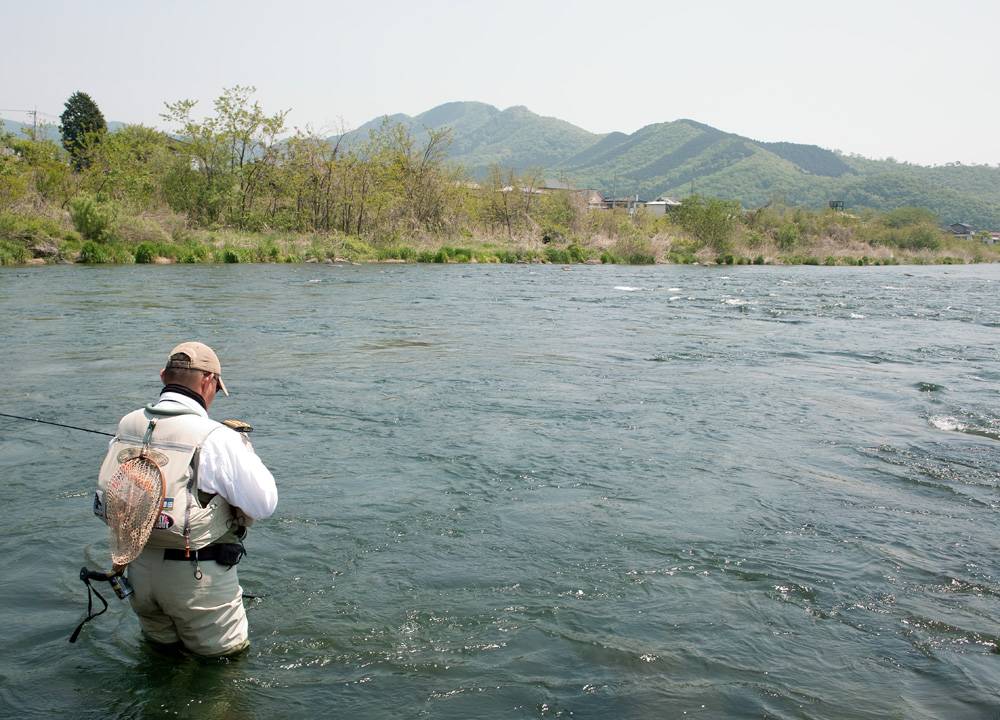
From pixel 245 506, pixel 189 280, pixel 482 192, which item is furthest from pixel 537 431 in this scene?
pixel 482 192

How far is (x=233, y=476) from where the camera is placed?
332cm

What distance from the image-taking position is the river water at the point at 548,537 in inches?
151

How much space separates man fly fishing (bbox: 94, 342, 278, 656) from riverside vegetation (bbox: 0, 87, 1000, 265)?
29.1 m

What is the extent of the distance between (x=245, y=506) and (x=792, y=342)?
14707mm

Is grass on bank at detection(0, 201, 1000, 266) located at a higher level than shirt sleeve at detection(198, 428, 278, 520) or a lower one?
higher

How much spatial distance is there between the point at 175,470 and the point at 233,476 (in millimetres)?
237

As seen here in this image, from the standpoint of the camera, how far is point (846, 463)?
7613 mm

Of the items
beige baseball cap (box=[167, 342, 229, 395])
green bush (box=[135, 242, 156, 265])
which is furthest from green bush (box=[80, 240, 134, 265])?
beige baseball cap (box=[167, 342, 229, 395])

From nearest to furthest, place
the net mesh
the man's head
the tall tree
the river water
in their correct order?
the net mesh → the man's head → the river water → the tall tree

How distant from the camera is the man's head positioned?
3.48 m

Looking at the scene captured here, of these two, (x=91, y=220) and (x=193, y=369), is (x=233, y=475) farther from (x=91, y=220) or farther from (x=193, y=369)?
(x=91, y=220)

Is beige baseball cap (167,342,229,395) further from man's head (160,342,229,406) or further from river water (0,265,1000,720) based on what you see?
river water (0,265,1000,720)

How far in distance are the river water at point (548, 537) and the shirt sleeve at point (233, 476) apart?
106cm

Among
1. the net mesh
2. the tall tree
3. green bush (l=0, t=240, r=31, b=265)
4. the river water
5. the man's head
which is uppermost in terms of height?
the tall tree
